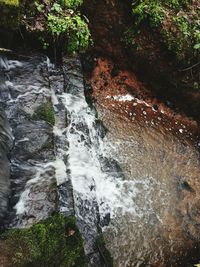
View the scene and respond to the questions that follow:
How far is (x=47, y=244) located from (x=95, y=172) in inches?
91.2

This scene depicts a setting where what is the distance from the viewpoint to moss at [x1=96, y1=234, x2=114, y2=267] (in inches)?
196

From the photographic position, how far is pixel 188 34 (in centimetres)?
730

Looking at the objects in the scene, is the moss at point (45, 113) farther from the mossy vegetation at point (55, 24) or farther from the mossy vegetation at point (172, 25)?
the mossy vegetation at point (172, 25)

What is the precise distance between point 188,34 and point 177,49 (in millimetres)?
404

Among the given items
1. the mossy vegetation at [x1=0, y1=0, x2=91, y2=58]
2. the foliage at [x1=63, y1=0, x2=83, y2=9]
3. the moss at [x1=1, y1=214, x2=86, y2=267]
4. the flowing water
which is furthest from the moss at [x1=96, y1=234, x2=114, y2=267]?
the foliage at [x1=63, y1=0, x2=83, y2=9]

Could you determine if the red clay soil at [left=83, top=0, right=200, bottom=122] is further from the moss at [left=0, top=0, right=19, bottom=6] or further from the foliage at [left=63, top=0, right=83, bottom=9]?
the moss at [left=0, top=0, right=19, bottom=6]

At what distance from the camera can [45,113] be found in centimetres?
571

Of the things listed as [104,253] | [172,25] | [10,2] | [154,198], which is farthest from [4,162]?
[172,25]

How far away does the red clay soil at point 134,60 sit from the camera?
7352mm

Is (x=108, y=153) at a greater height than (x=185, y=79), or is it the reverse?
(x=185, y=79)

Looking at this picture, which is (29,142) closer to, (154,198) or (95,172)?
(95,172)

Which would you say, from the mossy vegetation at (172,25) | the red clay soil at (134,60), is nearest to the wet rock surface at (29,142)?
the red clay soil at (134,60)

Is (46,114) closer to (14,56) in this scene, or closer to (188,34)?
(14,56)

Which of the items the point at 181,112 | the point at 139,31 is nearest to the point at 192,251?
the point at 181,112
